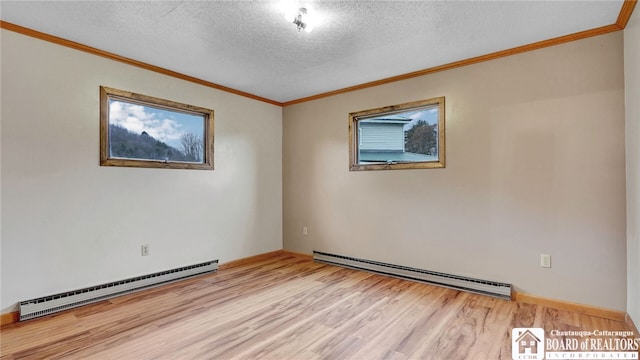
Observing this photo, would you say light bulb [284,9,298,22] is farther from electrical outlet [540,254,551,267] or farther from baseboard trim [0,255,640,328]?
baseboard trim [0,255,640,328]

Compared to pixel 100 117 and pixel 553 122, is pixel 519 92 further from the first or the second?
pixel 100 117

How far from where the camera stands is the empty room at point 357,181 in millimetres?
2289

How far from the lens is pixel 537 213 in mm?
2852

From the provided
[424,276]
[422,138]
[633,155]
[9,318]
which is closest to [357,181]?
[422,138]

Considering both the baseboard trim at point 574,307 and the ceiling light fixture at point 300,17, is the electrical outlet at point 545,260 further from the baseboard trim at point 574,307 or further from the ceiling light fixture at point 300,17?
the ceiling light fixture at point 300,17

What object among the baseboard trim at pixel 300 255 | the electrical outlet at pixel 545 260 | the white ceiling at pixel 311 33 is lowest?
the baseboard trim at pixel 300 255

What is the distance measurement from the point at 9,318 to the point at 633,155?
4.98 metres

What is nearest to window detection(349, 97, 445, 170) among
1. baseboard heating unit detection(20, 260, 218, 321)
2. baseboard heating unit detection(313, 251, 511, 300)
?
baseboard heating unit detection(313, 251, 511, 300)

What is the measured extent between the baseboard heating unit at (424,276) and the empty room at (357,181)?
23 millimetres

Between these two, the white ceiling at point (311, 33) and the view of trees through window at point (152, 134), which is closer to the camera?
the white ceiling at point (311, 33)

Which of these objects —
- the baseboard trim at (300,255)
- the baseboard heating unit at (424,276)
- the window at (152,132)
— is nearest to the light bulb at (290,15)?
the window at (152,132)

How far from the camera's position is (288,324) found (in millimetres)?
2484

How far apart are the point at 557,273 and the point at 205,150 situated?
398 cm

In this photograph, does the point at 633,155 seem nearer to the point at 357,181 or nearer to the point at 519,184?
the point at 519,184
